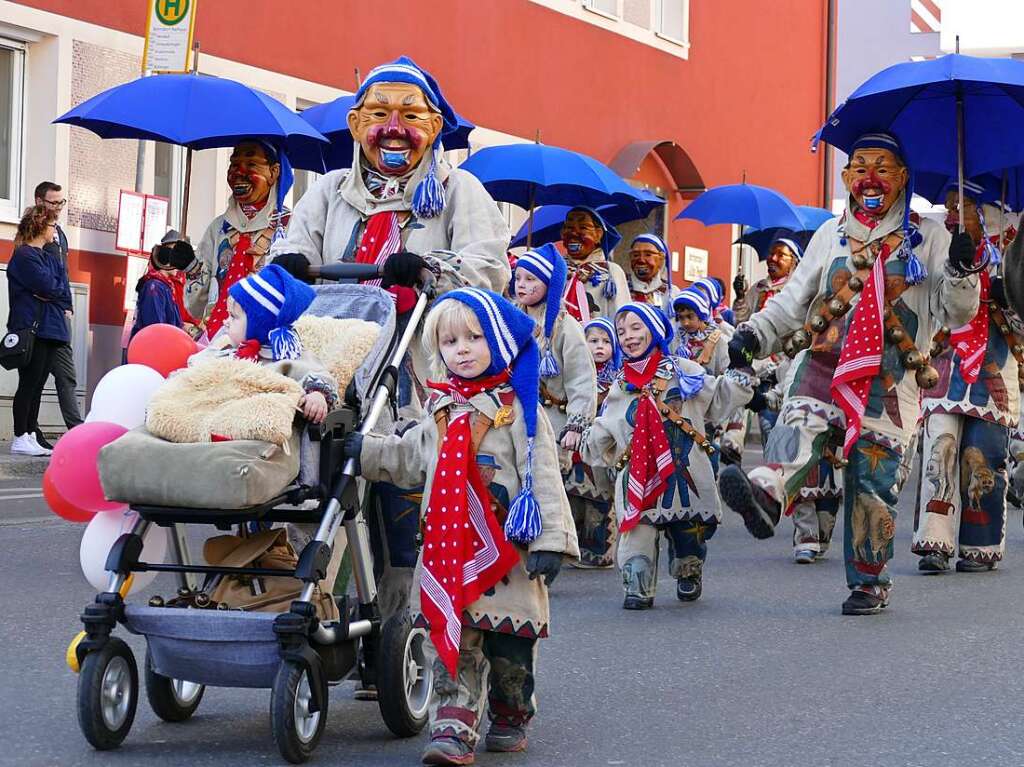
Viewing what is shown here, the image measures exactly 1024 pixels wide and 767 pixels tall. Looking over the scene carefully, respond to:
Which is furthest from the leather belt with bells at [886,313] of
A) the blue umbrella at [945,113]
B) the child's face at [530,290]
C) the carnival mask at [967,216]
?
the child's face at [530,290]

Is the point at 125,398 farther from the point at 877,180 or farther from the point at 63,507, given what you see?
the point at 877,180

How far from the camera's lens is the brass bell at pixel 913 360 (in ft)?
29.5

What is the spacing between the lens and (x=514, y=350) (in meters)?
5.80

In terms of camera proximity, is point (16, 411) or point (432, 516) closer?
point (432, 516)

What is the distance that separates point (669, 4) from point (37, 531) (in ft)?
70.0

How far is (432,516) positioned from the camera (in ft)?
18.8

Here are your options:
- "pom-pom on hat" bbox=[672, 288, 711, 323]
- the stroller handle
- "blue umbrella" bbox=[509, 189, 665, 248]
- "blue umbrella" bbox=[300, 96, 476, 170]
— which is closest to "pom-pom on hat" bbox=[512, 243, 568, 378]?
"pom-pom on hat" bbox=[672, 288, 711, 323]

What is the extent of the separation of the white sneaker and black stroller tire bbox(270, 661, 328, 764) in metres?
10.4

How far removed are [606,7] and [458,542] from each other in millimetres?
23943

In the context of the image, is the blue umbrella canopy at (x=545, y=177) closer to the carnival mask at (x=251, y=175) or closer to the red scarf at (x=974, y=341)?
the red scarf at (x=974, y=341)

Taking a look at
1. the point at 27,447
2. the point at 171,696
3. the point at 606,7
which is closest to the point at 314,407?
the point at 171,696

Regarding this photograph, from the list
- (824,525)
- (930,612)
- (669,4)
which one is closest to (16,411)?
(824,525)

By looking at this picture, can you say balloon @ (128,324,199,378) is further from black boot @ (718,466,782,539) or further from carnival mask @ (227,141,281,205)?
carnival mask @ (227,141,281,205)

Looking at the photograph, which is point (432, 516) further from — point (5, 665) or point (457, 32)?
point (457, 32)
